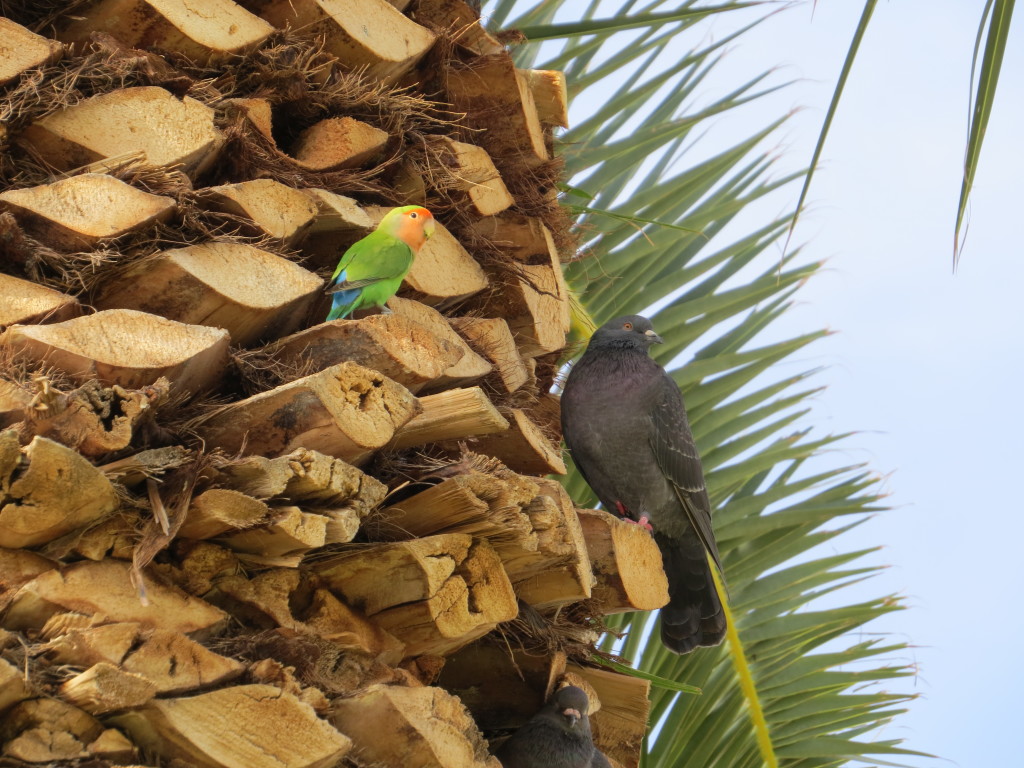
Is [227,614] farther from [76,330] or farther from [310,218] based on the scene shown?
[310,218]

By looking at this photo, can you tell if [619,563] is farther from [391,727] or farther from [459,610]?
[391,727]

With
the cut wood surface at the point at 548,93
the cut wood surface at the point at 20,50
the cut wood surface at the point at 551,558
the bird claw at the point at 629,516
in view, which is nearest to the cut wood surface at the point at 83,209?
the cut wood surface at the point at 20,50

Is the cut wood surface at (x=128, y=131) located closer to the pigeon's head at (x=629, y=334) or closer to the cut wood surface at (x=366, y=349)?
the cut wood surface at (x=366, y=349)

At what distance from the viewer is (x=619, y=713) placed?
2475 mm

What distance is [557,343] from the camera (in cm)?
260

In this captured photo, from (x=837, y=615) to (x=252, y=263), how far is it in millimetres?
2540

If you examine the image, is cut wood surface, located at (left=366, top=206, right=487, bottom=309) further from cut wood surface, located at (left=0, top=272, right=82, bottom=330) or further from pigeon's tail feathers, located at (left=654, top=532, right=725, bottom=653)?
pigeon's tail feathers, located at (left=654, top=532, right=725, bottom=653)

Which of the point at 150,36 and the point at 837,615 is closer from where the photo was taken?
the point at 150,36

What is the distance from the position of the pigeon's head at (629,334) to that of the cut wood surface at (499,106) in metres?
1.05

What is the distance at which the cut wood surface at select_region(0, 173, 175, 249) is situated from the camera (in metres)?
1.69

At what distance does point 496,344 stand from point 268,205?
59 cm

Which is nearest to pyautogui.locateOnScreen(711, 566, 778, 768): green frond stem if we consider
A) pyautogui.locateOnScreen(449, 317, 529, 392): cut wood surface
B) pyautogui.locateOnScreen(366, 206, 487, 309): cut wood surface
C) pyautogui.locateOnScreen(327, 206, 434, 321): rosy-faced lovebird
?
pyautogui.locateOnScreen(449, 317, 529, 392): cut wood surface

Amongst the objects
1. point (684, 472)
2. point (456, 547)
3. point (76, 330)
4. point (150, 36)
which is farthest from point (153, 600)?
point (684, 472)

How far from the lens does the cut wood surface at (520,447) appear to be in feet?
7.08
